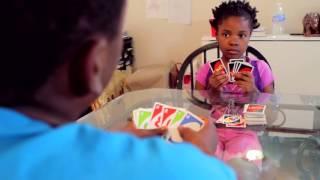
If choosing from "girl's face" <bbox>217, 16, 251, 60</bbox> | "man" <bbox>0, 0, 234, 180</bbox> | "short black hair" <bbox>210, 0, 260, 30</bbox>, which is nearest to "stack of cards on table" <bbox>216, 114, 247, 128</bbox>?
"girl's face" <bbox>217, 16, 251, 60</bbox>

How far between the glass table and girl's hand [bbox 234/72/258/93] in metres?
0.05

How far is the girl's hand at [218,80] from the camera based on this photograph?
181 cm

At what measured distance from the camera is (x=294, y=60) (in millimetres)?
2822

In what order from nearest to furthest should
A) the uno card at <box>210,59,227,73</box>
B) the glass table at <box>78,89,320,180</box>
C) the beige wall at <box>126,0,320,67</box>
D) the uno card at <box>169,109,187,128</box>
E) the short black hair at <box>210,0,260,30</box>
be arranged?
1. the uno card at <box>169,109,187,128</box>
2. the glass table at <box>78,89,320,180</box>
3. the uno card at <box>210,59,227,73</box>
4. the short black hair at <box>210,0,260,30</box>
5. the beige wall at <box>126,0,320,67</box>

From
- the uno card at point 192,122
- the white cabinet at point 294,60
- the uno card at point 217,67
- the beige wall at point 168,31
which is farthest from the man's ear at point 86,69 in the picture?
the beige wall at point 168,31

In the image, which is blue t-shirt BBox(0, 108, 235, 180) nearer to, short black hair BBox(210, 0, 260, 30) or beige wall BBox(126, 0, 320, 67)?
short black hair BBox(210, 0, 260, 30)

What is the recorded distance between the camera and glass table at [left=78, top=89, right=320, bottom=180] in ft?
4.09

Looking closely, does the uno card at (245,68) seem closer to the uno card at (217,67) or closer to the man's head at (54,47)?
the uno card at (217,67)

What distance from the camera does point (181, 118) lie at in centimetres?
111

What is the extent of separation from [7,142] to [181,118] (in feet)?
2.23

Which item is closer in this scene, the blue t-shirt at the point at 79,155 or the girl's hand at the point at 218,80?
the blue t-shirt at the point at 79,155

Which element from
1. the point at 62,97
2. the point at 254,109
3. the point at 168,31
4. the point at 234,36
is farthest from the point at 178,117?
the point at 168,31

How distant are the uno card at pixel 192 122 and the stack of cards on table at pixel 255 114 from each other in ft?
1.43

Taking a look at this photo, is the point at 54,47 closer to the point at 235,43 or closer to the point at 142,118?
the point at 142,118
